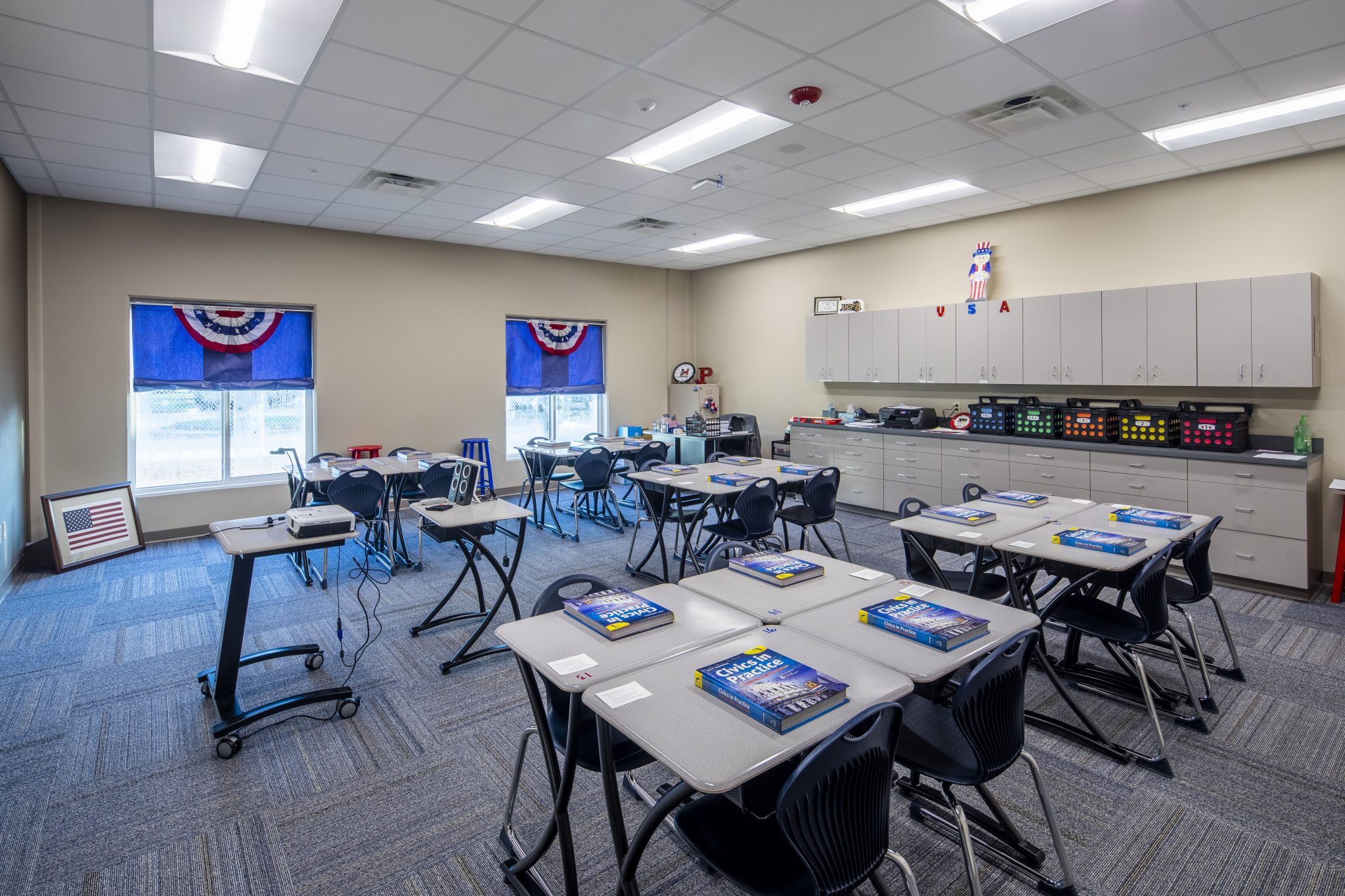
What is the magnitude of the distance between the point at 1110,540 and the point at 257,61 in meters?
4.63

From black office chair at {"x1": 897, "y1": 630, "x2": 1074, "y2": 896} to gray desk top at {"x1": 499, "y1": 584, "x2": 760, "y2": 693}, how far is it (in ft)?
2.00

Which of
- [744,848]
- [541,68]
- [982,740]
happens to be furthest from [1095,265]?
[744,848]

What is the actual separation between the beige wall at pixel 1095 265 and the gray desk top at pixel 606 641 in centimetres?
514

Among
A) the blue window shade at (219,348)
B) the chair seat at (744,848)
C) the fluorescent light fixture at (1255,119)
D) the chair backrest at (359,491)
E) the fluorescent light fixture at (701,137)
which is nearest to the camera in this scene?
the chair seat at (744,848)

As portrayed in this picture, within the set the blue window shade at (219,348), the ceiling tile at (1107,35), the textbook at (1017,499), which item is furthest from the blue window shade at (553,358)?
the ceiling tile at (1107,35)

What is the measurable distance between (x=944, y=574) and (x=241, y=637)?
3.41 m

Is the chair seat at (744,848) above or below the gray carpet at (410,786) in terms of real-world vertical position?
above

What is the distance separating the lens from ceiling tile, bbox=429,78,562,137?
11.8 feet

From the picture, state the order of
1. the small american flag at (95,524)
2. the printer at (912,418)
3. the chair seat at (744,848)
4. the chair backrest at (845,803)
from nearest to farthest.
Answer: the chair backrest at (845,803), the chair seat at (744,848), the small american flag at (95,524), the printer at (912,418)

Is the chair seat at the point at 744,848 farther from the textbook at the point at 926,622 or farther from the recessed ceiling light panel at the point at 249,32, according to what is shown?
the recessed ceiling light panel at the point at 249,32

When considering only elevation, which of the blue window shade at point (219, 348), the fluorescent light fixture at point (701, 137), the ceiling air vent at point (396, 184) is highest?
the ceiling air vent at point (396, 184)

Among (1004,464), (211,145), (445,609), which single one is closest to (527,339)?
(211,145)

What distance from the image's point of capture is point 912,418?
22.2 feet

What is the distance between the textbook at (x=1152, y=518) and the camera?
10.9ft
